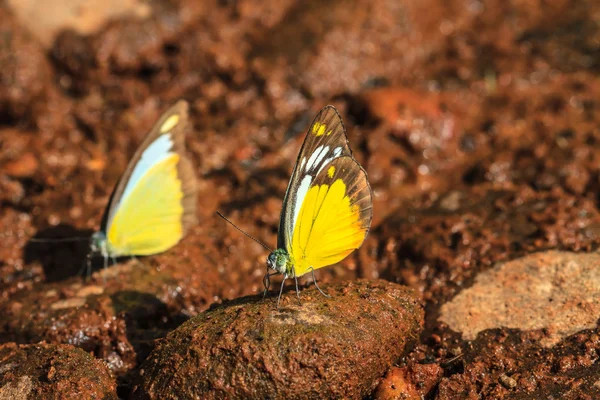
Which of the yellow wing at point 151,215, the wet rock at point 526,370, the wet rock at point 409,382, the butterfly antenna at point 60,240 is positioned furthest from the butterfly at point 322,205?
the butterfly antenna at point 60,240

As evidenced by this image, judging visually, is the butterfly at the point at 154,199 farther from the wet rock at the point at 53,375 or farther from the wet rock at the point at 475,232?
the wet rock at the point at 475,232

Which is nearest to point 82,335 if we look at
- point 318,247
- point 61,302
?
point 61,302

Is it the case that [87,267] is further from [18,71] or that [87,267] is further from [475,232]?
[475,232]

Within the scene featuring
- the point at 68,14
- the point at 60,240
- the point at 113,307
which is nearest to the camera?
the point at 113,307

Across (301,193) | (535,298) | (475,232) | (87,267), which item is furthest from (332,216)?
(87,267)

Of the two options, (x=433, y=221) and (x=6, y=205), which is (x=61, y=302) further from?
(x=433, y=221)
